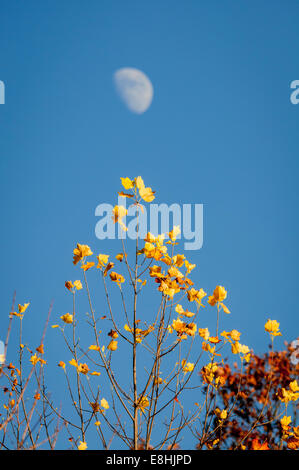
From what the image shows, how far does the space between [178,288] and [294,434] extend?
1.40 meters

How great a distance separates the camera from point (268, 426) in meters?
6.58

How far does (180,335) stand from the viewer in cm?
220

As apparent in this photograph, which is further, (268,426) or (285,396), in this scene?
(268,426)

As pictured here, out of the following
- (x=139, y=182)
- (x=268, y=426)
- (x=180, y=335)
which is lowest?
(x=268, y=426)
